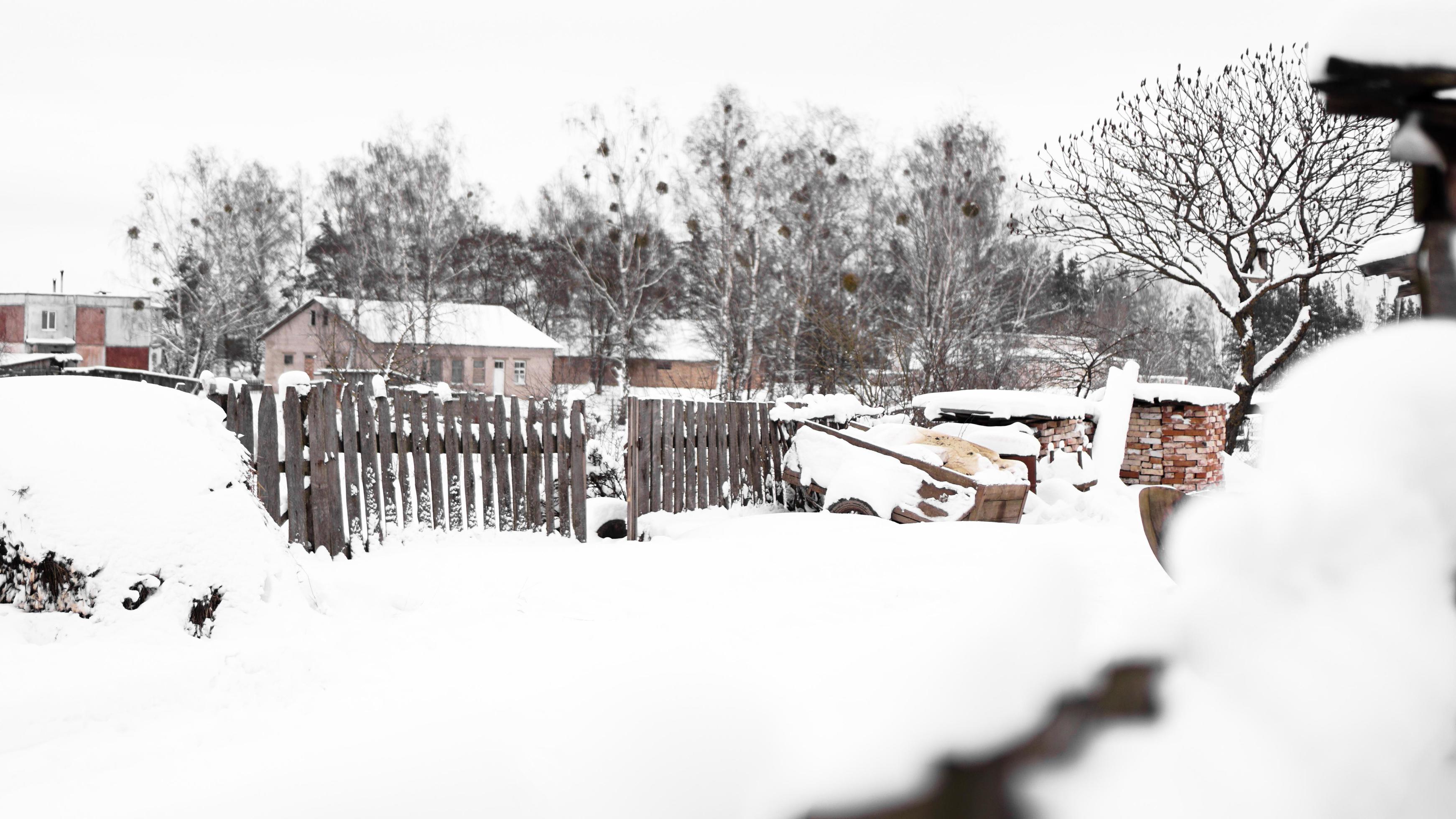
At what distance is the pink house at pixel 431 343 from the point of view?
27.4 m

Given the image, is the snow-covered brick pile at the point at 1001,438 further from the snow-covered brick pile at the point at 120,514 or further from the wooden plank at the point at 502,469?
the snow-covered brick pile at the point at 120,514

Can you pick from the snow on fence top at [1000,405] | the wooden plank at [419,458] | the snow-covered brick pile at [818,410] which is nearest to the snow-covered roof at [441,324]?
the snow-covered brick pile at [818,410]

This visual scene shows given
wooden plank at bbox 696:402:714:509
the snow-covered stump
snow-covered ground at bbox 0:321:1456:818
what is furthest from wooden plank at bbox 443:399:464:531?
snow-covered ground at bbox 0:321:1456:818

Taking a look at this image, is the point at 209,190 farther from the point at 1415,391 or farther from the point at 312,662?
the point at 1415,391

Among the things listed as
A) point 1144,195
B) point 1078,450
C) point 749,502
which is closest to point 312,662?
point 749,502

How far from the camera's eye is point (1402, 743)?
57cm

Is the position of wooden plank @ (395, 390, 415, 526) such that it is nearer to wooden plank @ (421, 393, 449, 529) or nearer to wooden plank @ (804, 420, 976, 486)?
wooden plank @ (421, 393, 449, 529)

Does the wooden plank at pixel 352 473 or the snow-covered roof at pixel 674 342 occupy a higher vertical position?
the snow-covered roof at pixel 674 342

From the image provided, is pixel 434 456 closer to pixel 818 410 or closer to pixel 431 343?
pixel 818 410

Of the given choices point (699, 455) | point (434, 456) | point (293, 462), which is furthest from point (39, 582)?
point (699, 455)

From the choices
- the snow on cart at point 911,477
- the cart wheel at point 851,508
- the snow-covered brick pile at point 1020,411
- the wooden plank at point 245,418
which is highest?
the wooden plank at point 245,418

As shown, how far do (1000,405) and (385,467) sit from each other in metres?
6.78

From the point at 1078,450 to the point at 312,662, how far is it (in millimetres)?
9610

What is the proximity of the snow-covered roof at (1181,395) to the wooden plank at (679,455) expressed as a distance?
7099 millimetres
